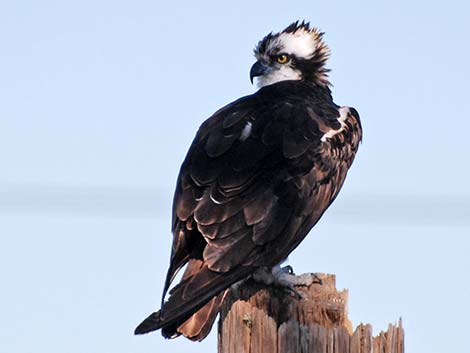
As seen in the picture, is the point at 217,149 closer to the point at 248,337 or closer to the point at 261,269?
the point at 261,269

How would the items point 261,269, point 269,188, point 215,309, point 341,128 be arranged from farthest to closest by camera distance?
point 341,128 < point 269,188 < point 261,269 < point 215,309

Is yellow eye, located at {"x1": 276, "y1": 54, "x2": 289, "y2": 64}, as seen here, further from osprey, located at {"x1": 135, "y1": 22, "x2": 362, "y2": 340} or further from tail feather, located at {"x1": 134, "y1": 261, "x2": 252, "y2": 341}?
tail feather, located at {"x1": 134, "y1": 261, "x2": 252, "y2": 341}

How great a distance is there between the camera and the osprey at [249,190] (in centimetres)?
629

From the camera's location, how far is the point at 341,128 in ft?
27.6

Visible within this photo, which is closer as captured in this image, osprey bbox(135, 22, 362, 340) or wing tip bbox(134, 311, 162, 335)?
wing tip bbox(134, 311, 162, 335)

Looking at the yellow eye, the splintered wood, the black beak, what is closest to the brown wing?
the splintered wood

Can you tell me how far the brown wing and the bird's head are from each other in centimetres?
115

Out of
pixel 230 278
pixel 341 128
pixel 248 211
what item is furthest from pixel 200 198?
pixel 341 128

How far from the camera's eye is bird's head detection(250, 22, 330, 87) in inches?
388

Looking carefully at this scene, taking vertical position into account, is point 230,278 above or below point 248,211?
below

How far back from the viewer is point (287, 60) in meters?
9.89

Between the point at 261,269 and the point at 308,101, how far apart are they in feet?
7.48

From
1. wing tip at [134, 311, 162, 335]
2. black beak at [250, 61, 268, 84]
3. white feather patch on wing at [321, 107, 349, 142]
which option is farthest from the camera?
black beak at [250, 61, 268, 84]

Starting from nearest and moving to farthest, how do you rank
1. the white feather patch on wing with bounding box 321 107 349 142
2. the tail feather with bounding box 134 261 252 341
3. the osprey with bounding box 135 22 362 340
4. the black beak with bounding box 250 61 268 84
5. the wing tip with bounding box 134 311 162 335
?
1. the wing tip with bounding box 134 311 162 335
2. the tail feather with bounding box 134 261 252 341
3. the osprey with bounding box 135 22 362 340
4. the white feather patch on wing with bounding box 321 107 349 142
5. the black beak with bounding box 250 61 268 84
